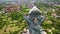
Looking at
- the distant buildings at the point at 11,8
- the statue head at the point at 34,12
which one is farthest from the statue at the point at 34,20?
the distant buildings at the point at 11,8

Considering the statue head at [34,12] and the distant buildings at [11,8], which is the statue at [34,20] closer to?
the statue head at [34,12]

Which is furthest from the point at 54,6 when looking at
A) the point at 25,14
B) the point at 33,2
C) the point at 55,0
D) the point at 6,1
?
the point at 6,1

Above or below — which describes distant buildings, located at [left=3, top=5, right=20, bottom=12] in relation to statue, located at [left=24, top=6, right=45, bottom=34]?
above

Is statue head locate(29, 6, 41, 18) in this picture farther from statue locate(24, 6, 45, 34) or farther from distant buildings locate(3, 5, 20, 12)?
distant buildings locate(3, 5, 20, 12)

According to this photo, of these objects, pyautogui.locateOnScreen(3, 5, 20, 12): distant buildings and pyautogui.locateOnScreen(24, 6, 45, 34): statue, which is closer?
pyautogui.locateOnScreen(24, 6, 45, 34): statue

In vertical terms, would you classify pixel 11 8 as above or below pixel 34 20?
above

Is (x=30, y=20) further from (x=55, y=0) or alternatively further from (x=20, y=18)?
(x=55, y=0)

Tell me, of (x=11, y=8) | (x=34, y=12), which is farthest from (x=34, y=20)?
A: (x=11, y=8)

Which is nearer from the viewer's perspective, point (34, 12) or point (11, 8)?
point (34, 12)

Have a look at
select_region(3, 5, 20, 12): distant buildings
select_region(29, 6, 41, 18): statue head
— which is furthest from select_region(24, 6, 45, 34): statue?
select_region(3, 5, 20, 12): distant buildings

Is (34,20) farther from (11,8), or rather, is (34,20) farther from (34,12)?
(11,8)

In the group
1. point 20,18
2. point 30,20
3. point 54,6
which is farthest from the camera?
point 54,6
